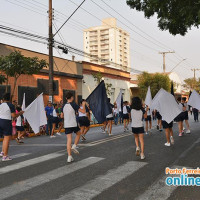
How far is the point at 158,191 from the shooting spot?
192 inches

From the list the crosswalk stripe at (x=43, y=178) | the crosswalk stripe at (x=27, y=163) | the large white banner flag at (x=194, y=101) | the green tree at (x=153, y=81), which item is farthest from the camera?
the green tree at (x=153, y=81)

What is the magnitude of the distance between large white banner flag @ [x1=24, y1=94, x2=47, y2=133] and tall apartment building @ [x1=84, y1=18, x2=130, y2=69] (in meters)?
98.9

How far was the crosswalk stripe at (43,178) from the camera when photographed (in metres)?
4.96

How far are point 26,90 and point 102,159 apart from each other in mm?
15581

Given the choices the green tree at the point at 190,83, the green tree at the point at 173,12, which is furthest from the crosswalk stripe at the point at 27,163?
the green tree at the point at 190,83

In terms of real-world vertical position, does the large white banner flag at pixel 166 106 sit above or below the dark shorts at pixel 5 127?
above

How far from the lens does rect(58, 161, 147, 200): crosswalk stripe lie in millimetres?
4672

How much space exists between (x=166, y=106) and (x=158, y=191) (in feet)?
17.6

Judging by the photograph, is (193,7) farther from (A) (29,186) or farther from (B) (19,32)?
(B) (19,32)

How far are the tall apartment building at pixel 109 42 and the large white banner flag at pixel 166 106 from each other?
9865 cm

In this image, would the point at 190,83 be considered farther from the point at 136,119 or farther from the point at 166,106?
the point at 136,119

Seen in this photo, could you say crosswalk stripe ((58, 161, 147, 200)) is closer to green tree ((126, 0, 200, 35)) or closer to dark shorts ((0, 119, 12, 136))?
dark shorts ((0, 119, 12, 136))

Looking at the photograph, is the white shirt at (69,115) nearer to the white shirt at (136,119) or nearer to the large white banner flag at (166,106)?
the white shirt at (136,119)

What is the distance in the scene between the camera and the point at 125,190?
493 centimetres
